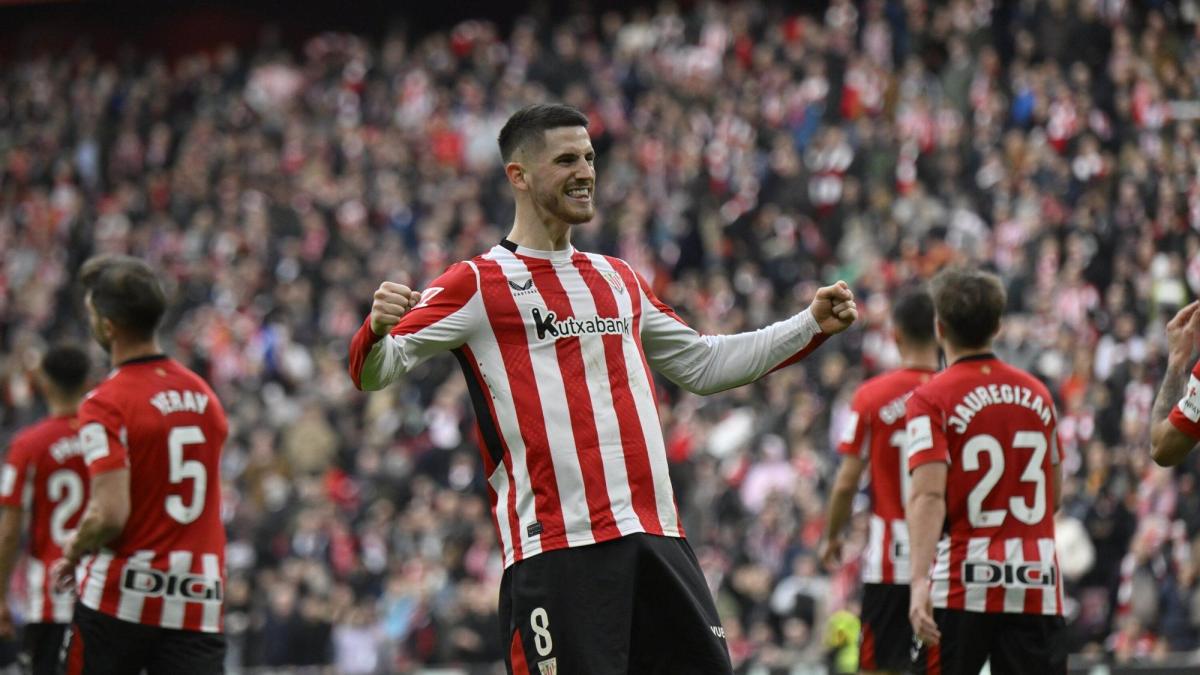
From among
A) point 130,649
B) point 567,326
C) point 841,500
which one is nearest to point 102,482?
point 130,649

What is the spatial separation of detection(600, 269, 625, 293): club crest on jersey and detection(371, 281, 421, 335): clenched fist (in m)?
0.86

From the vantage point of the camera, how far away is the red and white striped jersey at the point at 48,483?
8727mm

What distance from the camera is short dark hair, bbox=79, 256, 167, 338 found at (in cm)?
743

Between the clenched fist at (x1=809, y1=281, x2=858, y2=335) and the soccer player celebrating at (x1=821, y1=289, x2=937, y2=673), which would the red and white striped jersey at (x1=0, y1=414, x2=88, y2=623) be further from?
the clenched fist at (x1=809, y1=281, x2=858, y2=335)

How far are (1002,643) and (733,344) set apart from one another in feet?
6.37

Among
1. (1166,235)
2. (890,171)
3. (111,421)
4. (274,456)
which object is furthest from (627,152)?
(111,421)

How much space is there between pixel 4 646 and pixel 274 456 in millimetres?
7005

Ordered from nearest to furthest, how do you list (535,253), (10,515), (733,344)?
(535,253) → (733,344) → (10,515)

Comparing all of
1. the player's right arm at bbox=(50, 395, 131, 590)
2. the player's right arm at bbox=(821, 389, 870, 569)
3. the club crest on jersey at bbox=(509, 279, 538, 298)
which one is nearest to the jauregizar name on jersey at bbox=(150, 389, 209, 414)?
the player's right arm at bbox=(50, 395, 131, 590)

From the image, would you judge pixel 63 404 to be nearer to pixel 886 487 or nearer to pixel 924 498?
pixel 886 487

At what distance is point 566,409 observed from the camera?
5930mm

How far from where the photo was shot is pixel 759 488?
17094 millimetres

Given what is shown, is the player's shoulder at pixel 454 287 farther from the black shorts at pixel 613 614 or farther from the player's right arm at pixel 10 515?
the player's right arm at pixel 10 515

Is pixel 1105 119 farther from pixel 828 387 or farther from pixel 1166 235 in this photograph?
pixel 828 387
